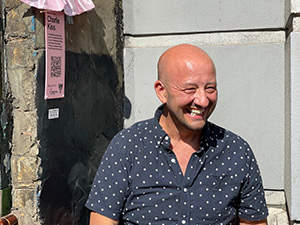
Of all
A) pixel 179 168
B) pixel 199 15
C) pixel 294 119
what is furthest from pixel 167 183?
pixel 199 15

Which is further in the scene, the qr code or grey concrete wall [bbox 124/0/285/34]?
grey concrete wall [bbox 124/0/285/34]

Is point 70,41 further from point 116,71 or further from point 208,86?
point 208,86

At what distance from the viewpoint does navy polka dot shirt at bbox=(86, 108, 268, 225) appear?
2.02 meters

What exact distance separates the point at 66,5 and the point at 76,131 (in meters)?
0.79

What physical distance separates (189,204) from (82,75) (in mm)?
1265

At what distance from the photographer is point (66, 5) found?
254 centimetres

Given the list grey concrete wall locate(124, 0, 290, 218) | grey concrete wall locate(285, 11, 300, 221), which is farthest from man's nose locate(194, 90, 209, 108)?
grey concrete wall locate(124, 0, 290, 218)

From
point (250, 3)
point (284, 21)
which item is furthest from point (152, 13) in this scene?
point (284, 21)

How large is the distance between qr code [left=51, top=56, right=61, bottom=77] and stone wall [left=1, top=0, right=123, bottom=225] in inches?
3.1

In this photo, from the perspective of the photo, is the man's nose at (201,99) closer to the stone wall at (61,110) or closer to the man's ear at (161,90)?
the man's ear at (161,90)

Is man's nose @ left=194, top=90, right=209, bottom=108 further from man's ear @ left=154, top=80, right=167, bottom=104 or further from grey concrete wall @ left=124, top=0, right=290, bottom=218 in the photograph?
Result: grey concrete wall @ left=124, top=0, right=290, bottom=218

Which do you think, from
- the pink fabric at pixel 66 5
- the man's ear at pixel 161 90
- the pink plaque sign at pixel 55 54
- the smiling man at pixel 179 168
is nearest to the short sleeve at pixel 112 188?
the smiling man at pixel 179 168

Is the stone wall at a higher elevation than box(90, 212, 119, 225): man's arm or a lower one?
higher

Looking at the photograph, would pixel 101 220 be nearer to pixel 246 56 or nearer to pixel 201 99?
pixel 201 99
